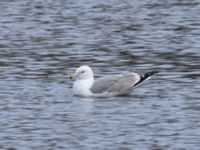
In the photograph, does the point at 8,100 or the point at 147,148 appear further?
the point at 8,100

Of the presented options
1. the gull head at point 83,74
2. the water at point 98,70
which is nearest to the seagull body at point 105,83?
the gull head at point 83,74

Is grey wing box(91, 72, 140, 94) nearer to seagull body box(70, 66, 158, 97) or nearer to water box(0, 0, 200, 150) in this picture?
seagull body box(70, 66, 158, 97)

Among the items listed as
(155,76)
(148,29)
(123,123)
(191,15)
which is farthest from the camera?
(191,15)

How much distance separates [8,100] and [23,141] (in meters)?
3.70

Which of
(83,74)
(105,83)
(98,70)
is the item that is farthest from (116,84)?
(98,70)

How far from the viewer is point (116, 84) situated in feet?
68.6

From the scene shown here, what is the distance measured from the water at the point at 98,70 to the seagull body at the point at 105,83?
0.22 metres

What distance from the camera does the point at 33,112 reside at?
19.0m

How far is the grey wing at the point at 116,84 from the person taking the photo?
20844 mm

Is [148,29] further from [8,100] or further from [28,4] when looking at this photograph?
[8,100]

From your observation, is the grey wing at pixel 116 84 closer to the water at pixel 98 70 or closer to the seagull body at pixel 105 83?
the seagull body at pixel 105 83

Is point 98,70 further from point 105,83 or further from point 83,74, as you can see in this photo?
point 105,83

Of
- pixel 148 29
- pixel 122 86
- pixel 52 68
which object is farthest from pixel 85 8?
pixel 122 86

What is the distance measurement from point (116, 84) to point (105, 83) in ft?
0.68
